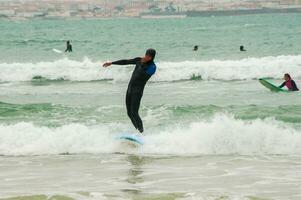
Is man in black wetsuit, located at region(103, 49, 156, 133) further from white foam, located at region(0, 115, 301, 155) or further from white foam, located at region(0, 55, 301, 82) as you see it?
white foam, located at region(0, 55, 301, 82)

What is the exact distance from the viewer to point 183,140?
12109mm

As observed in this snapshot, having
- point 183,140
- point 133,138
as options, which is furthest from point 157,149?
point 183,140

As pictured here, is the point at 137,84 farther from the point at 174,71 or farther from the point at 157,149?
the point at 174,71

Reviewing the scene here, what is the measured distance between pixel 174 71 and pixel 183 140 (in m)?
17.8

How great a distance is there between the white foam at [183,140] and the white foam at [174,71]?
15.9 m

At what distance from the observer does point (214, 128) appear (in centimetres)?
1224

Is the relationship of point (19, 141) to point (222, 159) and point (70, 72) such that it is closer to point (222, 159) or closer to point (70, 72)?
Result: point (222, 159)

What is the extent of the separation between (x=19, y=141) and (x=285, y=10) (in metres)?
177

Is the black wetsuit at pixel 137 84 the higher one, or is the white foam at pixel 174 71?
the black wetsuit at pixel 137 84

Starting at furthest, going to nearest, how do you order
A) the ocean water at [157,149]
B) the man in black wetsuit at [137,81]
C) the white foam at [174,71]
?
the white foam at [174,71] → the man in black wetsuit at [137,81] → the ocean water at [157,149]

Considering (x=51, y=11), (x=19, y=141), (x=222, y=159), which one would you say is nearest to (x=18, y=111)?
(x=19, y=141)

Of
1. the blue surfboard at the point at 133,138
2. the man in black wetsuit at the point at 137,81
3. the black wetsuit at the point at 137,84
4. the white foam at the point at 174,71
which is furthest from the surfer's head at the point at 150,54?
the white foam at the point at 174,71

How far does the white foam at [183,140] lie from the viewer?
1179cm

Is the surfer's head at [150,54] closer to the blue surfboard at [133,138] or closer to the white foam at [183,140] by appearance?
the blue surfboard at [133,138]
